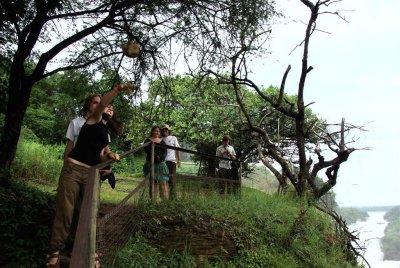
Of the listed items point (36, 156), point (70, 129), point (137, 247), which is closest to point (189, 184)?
point (137, 247)

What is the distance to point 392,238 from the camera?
47.3 m

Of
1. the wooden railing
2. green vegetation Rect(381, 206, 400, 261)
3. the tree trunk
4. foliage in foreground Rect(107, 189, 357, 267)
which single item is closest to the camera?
the wooden railing

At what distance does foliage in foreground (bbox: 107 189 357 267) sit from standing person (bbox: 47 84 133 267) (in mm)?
540

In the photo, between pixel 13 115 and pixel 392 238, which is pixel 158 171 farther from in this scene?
pixel 392 238

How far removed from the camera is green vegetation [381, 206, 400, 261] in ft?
143

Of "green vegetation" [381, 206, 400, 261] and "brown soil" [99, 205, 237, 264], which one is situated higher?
"brown soil" [99, 205, 237, 264]

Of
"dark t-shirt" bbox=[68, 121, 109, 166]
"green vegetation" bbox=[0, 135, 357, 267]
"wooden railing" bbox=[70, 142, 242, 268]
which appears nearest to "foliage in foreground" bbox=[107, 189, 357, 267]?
"green vegetation" bbox=[0, 135, 357, 267]

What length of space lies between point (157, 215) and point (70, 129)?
1940 mm

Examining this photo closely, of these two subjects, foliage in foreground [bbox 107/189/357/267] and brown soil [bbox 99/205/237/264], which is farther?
brown soil [bbox 99/205/237/264]

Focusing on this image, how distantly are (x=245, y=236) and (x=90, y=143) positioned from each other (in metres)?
3.18

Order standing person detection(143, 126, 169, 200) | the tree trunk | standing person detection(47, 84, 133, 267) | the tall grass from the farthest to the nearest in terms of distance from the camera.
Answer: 1. the tall grass
2. the tree trunk
3. standing person detection(143, 126, 169, 200)
4. standing person detection(47, 84, 133, 267)

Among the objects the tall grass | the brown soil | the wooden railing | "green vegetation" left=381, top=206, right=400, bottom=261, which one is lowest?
"green vegetation" left=381, top=206, right=400, bottom=261

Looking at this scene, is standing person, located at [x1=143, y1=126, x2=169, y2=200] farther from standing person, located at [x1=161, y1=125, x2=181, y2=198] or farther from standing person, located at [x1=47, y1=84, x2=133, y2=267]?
standing person, located at [x1=47, y1=84, x2=133, y2=267]

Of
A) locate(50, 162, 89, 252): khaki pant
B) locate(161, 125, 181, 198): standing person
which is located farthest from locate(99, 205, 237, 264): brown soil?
locate(50, 162, 89, 252): khaki pant
